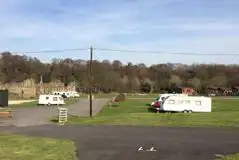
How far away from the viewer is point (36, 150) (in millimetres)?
16953

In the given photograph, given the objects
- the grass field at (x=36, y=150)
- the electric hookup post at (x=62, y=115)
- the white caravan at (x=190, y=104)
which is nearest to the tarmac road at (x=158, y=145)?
the grass field at (x=36, y=150)

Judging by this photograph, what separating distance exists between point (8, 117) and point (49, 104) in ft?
88.0

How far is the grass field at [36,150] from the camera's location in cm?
1499

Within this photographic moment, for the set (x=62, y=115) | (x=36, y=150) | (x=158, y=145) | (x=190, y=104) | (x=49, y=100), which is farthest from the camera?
(x=49, y=100)

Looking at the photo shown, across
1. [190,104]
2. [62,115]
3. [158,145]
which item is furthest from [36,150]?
[190,104]

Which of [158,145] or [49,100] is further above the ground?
[49,100]

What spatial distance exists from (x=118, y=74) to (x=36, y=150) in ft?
455

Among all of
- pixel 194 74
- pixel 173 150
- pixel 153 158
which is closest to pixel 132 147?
pixel 173 150

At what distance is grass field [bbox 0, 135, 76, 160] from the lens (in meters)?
15.0

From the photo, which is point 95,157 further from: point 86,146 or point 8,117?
point 8,117

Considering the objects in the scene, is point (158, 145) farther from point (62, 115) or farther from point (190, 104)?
point (190, 104)

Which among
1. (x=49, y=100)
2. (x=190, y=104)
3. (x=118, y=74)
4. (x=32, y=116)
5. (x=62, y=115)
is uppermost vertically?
(x=118, y=74)

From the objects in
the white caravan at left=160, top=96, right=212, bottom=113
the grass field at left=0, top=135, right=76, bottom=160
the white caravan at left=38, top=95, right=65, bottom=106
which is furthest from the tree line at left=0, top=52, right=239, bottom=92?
the grass field at left=0, top=135, right=76, bottom=160

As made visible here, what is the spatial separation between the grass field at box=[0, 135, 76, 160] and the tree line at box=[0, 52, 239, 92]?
4756 inches
